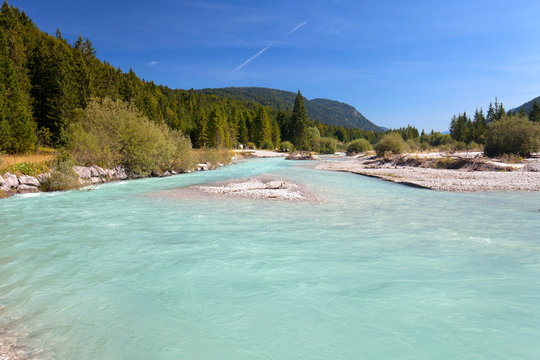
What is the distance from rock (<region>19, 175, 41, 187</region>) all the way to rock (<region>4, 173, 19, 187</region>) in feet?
0.78

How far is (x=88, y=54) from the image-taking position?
193ft

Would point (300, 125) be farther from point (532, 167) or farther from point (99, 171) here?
point (99, 171)

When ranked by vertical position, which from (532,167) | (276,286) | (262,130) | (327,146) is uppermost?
(262,130)

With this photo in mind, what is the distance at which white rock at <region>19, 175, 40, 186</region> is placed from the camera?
1841cm

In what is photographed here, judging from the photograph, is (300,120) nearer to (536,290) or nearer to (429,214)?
(429,214)

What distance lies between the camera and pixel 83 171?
23719 millimetres

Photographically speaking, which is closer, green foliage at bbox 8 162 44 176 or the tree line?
green foliage at bbox 8 162 44 176

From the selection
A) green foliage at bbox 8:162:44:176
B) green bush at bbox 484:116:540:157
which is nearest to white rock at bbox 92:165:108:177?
green foliage at bbox 8:162:44:176

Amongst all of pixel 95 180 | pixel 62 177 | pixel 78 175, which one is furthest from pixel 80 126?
pixel 62 177

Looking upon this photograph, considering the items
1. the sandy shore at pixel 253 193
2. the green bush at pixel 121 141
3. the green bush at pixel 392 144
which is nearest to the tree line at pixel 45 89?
the green bush at pixel 121 141

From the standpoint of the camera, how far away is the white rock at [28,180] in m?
18.4

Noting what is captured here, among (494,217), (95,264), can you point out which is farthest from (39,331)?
(494,217)

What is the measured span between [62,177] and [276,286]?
62.2 ft

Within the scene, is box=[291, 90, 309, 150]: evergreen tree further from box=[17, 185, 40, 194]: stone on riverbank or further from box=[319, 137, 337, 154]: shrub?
box=[17, 185, 40, 194]: stone on riverbank
